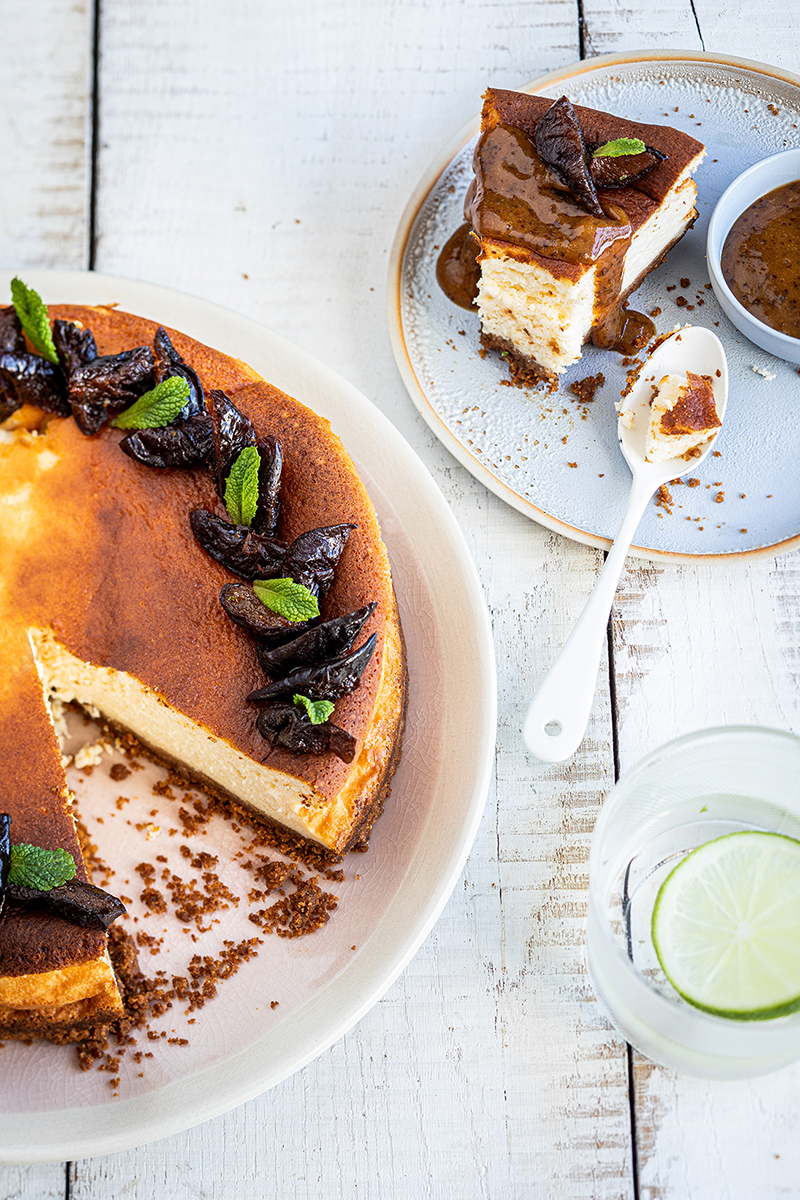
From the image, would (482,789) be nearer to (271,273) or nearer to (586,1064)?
(586,1064)

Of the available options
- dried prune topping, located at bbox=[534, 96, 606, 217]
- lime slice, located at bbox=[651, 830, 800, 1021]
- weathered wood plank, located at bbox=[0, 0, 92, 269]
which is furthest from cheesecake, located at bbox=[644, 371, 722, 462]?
weathered wood plank, located at bbox=[0, 0, 92, 269]

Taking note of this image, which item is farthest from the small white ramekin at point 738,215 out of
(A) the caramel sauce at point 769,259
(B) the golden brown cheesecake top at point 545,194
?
(B) the golden brown cheesecake top at point 545,194

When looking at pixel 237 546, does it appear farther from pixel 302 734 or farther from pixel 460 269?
pixel 460 269

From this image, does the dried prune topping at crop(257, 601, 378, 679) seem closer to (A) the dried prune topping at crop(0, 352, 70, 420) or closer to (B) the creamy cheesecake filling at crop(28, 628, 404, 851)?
(B) the creamy cheesecake filling at crop(28, 628, 404, 851)

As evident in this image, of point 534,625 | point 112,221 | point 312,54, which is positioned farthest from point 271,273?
point 534,625

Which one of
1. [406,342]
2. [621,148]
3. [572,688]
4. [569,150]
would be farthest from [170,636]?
[621,148]

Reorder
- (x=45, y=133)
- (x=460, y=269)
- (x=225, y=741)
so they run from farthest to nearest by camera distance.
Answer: (x=45, y=133), (x=460, y=269), (x=225, y=741)
